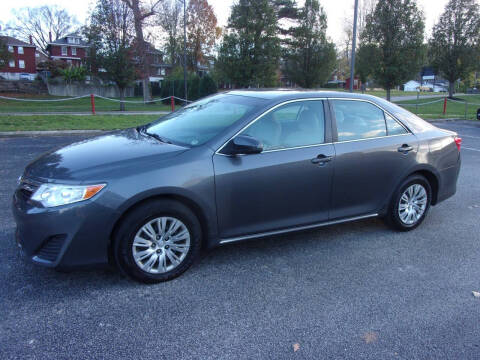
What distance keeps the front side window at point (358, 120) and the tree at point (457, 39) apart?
3207 cm

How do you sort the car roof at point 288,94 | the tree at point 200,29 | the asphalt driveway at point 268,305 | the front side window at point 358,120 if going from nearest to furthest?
the asphalt driveway at point 268,305 < the car roof at point 288,94 < the front side window at point 358,120 < the tree at point 200,29

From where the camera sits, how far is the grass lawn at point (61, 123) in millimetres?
12312

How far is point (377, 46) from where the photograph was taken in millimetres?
25641

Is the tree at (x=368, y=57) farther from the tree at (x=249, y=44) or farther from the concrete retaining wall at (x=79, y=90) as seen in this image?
the concrete retaining wall at (x=79, y=90)

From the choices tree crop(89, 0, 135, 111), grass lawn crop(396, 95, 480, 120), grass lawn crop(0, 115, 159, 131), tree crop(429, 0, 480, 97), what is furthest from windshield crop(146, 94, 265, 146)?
tree crop(429, 0, 480, 97)

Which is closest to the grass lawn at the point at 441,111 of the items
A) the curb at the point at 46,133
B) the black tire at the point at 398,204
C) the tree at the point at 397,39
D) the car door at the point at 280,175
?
the tree at the point at 397,39

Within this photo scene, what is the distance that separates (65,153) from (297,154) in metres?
2.10

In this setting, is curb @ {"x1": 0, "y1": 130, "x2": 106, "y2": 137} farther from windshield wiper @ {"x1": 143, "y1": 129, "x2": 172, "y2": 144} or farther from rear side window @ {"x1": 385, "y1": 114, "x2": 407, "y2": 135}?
rear side window @ {"x1": 385, "y1": 114, "x2": 407, "y2": 135}

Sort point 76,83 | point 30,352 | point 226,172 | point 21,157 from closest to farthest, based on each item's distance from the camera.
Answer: point 30,352
point 226,172
point 21,157
point 76,83

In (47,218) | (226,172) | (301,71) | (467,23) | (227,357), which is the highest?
(467,23)

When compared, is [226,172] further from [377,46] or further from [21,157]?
[377,46]

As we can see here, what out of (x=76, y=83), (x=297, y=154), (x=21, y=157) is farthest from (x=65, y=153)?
(x=76, y=83)

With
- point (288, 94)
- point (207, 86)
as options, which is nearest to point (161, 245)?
point (288, 94)

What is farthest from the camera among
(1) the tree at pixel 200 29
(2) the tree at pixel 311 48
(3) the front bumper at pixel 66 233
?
(1) the tree at pixel 200 29
